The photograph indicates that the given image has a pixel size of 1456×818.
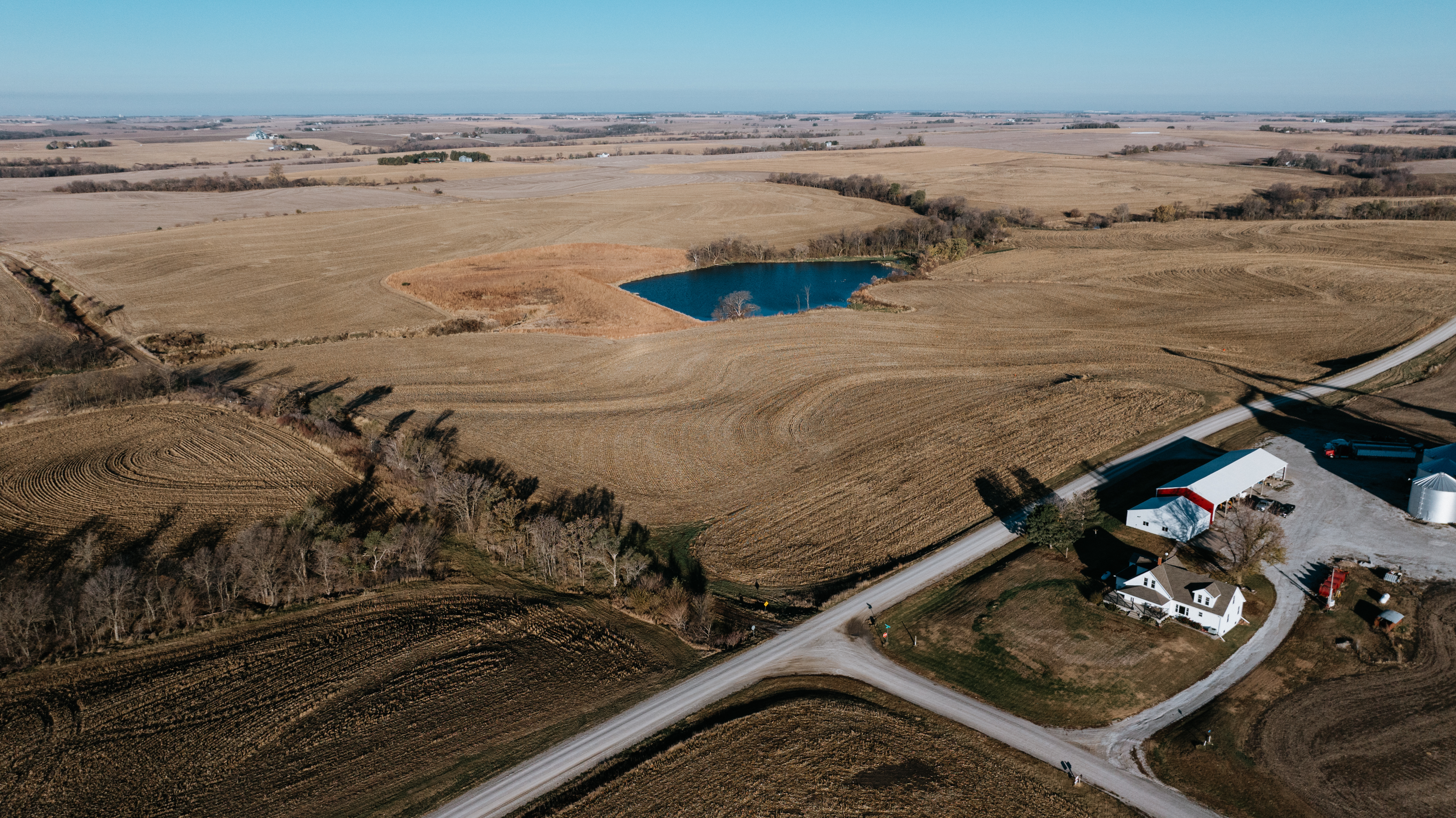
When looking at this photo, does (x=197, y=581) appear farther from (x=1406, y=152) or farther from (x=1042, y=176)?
(x=1406, y=152)

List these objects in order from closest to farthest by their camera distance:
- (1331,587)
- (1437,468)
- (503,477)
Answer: (1331,587)
(1437,468)
(503,477)

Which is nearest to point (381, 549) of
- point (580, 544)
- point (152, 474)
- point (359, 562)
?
point (359, 562)

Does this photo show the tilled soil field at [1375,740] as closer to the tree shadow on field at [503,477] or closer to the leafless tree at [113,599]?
the tree shadow on field at [503,477]

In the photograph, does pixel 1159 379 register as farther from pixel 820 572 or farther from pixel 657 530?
pixel 657 530

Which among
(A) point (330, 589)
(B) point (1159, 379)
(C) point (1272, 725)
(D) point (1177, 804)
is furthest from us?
(B) point (1159, 379)

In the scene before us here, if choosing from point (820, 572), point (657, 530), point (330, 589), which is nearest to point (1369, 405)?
point (820, 572)

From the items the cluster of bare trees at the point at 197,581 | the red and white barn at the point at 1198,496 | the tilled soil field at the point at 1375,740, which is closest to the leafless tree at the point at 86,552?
the cluster of bare trees at the point at 197,581
